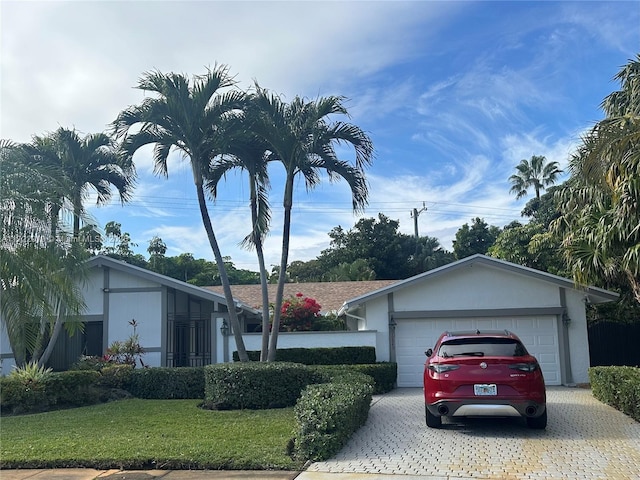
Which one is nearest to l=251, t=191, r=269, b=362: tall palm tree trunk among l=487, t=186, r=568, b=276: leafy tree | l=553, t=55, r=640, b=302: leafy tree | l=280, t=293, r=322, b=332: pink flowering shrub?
l=280, t=293, r=322, b=332: pink flowering shrub

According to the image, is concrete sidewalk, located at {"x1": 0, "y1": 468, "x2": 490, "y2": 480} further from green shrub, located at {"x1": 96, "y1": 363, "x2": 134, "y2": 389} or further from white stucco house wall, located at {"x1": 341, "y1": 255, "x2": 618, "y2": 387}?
white stucco house wall, located at {"x1": 341, "y1": 255, "x2": 618, "y2": 387}

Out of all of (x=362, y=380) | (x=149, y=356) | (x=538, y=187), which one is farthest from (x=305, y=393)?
(x=538, y=187)

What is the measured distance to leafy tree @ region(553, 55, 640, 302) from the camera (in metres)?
10.1

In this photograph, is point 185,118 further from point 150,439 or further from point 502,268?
point 502,268

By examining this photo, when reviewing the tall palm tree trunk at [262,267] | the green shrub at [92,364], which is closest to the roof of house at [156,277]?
the green shrub at [92,364]

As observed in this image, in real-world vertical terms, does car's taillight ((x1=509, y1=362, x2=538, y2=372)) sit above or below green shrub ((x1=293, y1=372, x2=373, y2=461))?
above

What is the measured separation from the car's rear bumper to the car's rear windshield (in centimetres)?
69

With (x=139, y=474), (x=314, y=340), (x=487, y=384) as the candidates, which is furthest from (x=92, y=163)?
(x=487, y=384)

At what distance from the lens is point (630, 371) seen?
36.9ft

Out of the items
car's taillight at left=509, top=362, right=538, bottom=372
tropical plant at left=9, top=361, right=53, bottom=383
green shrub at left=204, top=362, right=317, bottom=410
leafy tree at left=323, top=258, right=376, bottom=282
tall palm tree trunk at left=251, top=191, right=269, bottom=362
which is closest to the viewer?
car's taillight at left=509, top=362, right=538, bottom=372

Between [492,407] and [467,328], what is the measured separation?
8.85 m

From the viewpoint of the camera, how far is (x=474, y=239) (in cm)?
4362

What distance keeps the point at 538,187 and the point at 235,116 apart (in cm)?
3239

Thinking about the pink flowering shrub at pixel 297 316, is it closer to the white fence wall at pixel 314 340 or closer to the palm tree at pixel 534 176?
the white fence wall at pixel 314 340
